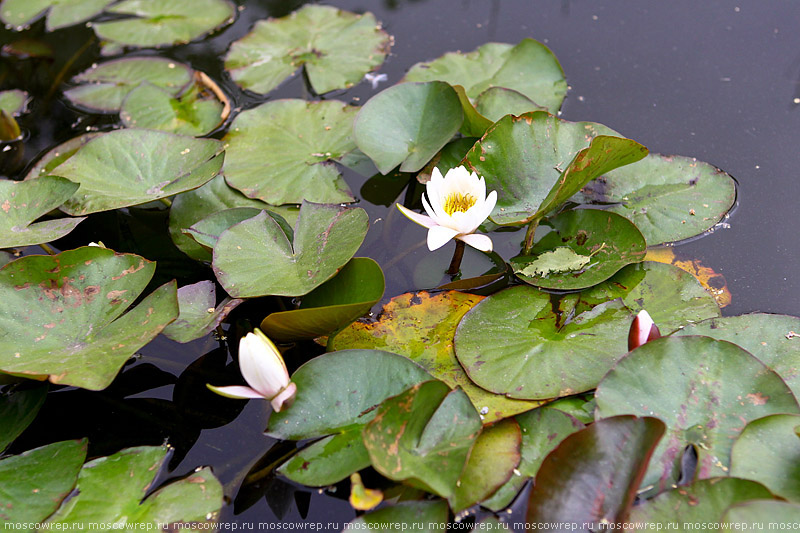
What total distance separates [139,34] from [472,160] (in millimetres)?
2089

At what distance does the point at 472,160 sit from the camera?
193 centimetres

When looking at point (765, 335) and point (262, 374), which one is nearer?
point (262, 374)

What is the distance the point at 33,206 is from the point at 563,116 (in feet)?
6.42

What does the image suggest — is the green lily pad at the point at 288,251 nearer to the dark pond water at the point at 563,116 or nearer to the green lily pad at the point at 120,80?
the dark pond water at the point at 563,116

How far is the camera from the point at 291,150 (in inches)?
91.3

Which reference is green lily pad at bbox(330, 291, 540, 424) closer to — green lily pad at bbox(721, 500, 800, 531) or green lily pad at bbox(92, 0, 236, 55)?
green lily pad at bbox(721, 500, 800, 531)

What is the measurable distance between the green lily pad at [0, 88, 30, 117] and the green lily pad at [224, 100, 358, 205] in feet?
3.69

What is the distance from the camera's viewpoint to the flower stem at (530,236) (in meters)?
1.88

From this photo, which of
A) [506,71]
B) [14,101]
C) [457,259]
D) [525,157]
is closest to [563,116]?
[506,71]

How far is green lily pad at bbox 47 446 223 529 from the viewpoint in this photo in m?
1.44

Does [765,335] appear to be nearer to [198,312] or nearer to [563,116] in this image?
[563,116]

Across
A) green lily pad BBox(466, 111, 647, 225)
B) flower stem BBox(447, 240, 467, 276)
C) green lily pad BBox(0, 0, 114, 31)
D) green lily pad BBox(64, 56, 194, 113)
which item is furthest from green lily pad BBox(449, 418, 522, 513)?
green lily pad BBox(0, 0, 114, 31)

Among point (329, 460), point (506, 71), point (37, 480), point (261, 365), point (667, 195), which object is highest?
point (506, 71)

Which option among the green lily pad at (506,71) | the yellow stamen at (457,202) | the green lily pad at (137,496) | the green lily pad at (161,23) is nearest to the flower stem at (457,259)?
the yellow stamen at (457,202)
